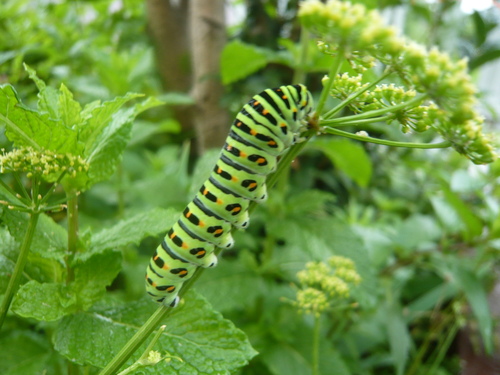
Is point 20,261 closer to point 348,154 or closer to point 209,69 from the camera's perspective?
point 348,154

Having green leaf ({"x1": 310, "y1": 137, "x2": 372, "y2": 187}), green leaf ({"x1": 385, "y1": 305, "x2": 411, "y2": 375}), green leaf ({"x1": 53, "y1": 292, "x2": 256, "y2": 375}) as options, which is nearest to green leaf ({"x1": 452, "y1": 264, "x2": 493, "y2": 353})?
green leaf ({"x1": 385, "y1": 305, "x2": 411, "y2": 375})

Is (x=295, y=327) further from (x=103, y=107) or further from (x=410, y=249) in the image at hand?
(x=103, y=107)

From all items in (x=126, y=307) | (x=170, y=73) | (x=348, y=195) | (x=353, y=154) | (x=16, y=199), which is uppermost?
(x=16, y=199)

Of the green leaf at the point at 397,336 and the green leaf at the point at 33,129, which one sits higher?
the green leaf at the point at 33,129

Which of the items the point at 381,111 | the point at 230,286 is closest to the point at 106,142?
the point at 381,111

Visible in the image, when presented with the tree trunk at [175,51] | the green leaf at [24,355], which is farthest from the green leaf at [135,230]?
the tree trunk at [175,51]

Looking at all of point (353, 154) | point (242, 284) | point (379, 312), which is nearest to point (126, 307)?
point (242, 284)

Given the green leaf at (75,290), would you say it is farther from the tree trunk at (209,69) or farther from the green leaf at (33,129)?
the tree trunk at (209,69)
